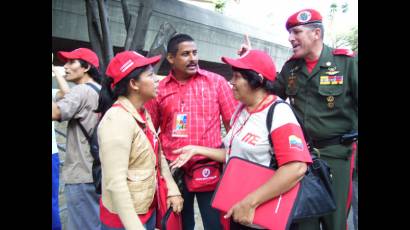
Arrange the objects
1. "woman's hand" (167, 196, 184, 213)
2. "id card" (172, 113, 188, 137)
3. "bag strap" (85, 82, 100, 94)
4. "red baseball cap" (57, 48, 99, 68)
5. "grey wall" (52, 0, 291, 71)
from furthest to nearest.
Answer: "grey wall" (52, 0, 291, 71), "red baseball cap" (57, 48, 99, 68), "bag strap" (85, 82, 100, 94), "id card" (172, 113, 188, 137), "woman's hand" (167, 196, 184, 213)

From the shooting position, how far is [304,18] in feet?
8.60

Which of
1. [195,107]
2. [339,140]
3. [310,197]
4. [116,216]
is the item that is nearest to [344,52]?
[339,140]

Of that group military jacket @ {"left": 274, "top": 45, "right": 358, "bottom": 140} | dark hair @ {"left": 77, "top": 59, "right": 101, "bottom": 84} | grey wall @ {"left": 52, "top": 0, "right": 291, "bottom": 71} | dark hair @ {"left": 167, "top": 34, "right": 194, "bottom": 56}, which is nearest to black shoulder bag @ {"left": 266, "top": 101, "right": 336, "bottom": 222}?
military jacket @ {"left": 274, "top": 45, "right": 358, "bottom": 140}

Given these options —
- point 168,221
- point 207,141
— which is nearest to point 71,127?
point 207,141

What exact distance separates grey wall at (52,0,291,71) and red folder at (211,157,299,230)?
5513mm

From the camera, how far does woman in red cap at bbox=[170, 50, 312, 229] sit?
1.73 m

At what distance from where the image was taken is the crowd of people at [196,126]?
1.76 meters

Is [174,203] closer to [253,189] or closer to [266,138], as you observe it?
[253,189]

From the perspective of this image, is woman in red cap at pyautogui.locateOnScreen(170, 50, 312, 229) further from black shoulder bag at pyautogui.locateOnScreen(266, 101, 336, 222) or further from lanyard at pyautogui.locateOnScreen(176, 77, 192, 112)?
lanyard at pyautogui.locateOnScreen(176, 77, 192, 112)

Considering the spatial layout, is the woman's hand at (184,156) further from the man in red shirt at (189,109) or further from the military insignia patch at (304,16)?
the military insignia patch at (304,16)

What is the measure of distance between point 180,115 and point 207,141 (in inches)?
10.9

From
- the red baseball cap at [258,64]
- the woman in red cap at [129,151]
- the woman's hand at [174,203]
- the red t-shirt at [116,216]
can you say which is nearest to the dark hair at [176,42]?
the woman in red cap at [129,151]
